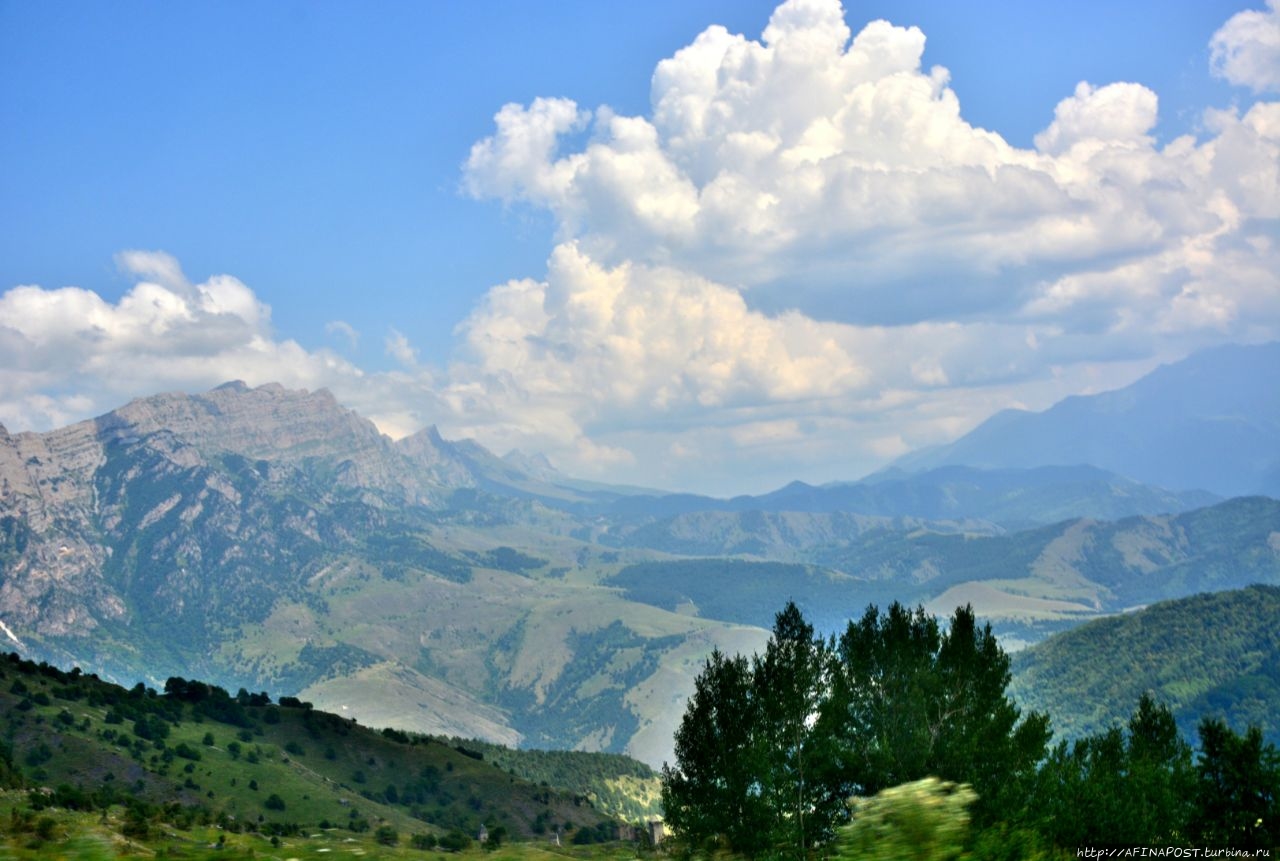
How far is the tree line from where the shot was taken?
7519cm

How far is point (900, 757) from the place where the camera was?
3056 inches

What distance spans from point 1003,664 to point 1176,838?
18.7 m

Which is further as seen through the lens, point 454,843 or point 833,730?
point 454,843

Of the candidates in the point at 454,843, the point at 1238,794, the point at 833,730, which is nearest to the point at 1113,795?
the point at 1238,794

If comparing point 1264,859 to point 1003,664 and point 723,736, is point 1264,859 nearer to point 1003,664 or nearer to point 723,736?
point 1003,664

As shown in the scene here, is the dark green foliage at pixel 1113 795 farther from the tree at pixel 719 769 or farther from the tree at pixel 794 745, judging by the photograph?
the tree at pixel 719 769

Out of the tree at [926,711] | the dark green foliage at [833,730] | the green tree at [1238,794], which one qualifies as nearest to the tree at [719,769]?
the dark green foliage at [833,730]

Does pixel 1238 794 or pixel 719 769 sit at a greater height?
pixel 719 769

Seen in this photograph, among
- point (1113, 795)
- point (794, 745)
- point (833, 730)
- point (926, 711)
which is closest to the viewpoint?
point (1113, 795)

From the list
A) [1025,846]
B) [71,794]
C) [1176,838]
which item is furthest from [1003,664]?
[71,794]

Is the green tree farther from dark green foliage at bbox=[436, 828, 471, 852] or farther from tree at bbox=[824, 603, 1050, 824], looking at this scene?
dark green foliage at bbox=[436, 828, 471, 852]

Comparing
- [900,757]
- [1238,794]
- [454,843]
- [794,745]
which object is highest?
[794,745]

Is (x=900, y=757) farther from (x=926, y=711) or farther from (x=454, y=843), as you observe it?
(x=454, y=843)

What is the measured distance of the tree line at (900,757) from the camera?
7519cm
